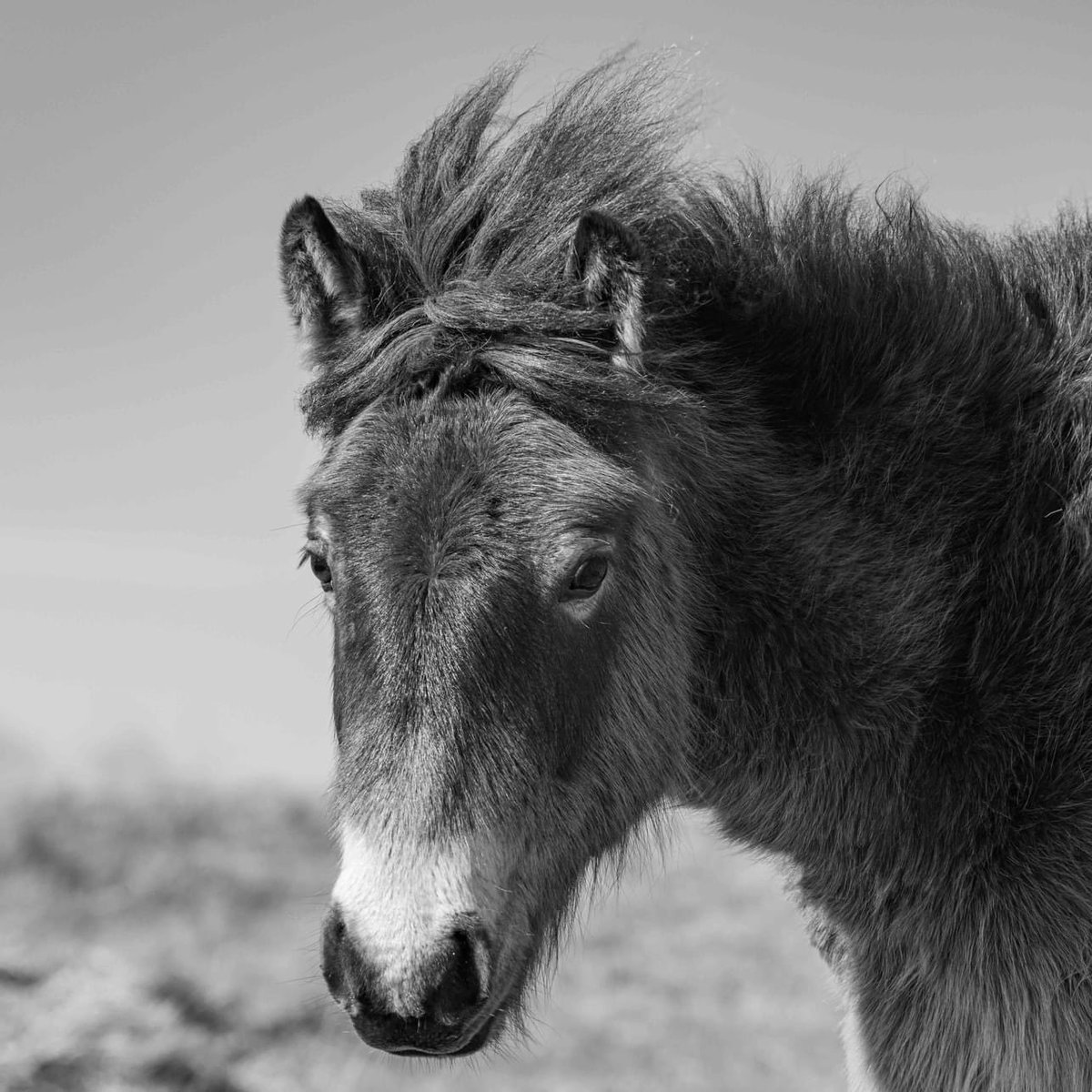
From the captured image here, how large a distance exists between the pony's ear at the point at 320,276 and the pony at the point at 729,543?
13 mm

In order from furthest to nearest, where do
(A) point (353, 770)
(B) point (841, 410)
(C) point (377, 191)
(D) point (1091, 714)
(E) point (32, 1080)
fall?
(E) point (32, 1080) < (C) point (377, 191) < (B) point (841, 410) < (D) point (1091, 714) < (A) point (353, 770)

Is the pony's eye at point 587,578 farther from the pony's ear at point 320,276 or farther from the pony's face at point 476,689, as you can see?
the pony's ear at point 320,276

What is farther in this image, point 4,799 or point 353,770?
point 4,799

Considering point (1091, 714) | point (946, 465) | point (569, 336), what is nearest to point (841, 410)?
point (946, 465)

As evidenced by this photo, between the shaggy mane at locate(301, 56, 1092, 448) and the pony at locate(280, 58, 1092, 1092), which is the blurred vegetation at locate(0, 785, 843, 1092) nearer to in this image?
the pony at locate(280, 58, 1092, 1092)

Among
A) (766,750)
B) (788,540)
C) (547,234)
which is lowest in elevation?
(766,750)

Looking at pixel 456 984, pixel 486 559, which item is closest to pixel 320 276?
pixel 486 559

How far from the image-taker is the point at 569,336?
3795 millimetres

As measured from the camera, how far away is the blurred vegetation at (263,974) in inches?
233

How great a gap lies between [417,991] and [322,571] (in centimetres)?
139

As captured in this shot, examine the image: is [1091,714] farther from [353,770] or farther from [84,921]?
[84,921]

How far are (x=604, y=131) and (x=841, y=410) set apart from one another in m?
1.34

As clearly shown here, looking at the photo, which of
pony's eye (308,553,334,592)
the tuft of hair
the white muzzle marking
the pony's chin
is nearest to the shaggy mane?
the tuft of hair

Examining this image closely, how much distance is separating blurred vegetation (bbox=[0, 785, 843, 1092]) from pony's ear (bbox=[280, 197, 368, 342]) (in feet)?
7.10
